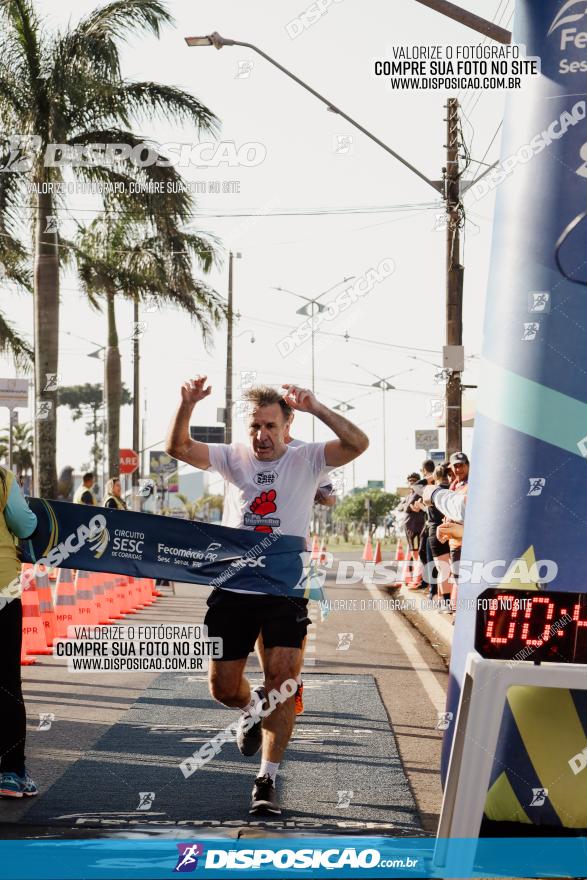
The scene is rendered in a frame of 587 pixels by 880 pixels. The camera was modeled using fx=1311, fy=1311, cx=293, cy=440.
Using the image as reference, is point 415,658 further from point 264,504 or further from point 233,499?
point 264,504

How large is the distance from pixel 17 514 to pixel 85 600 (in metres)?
8.58

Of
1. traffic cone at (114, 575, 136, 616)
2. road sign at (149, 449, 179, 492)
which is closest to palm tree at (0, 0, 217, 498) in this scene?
traffic cone at (114, 575, 136, 616)

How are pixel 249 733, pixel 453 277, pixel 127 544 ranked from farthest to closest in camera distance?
pixel 453 277, pixel 127 544, pixel 249 733

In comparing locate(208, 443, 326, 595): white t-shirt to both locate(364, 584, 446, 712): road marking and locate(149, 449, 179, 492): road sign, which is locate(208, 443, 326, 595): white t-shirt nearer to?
locate(364, 584, 446, 712): road marking

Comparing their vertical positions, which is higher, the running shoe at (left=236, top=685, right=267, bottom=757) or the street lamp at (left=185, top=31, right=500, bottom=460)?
the street lamp at (left=185, top=31, right=500, bottom=460)

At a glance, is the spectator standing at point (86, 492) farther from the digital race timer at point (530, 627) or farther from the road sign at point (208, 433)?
the road sign at point (208, 433)

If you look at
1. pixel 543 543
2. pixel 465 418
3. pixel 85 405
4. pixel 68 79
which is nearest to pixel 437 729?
pixel 543 543

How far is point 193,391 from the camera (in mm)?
6828

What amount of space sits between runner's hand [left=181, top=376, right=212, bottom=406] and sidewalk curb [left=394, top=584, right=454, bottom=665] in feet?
18.6

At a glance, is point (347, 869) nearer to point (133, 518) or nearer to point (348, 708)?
point (133, 518)

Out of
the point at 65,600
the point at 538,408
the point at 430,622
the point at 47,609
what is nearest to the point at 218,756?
the point at 538,408

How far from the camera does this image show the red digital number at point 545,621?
4719mm

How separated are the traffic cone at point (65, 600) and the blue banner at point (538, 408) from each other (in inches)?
364

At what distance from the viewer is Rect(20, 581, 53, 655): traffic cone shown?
13.2 meters
